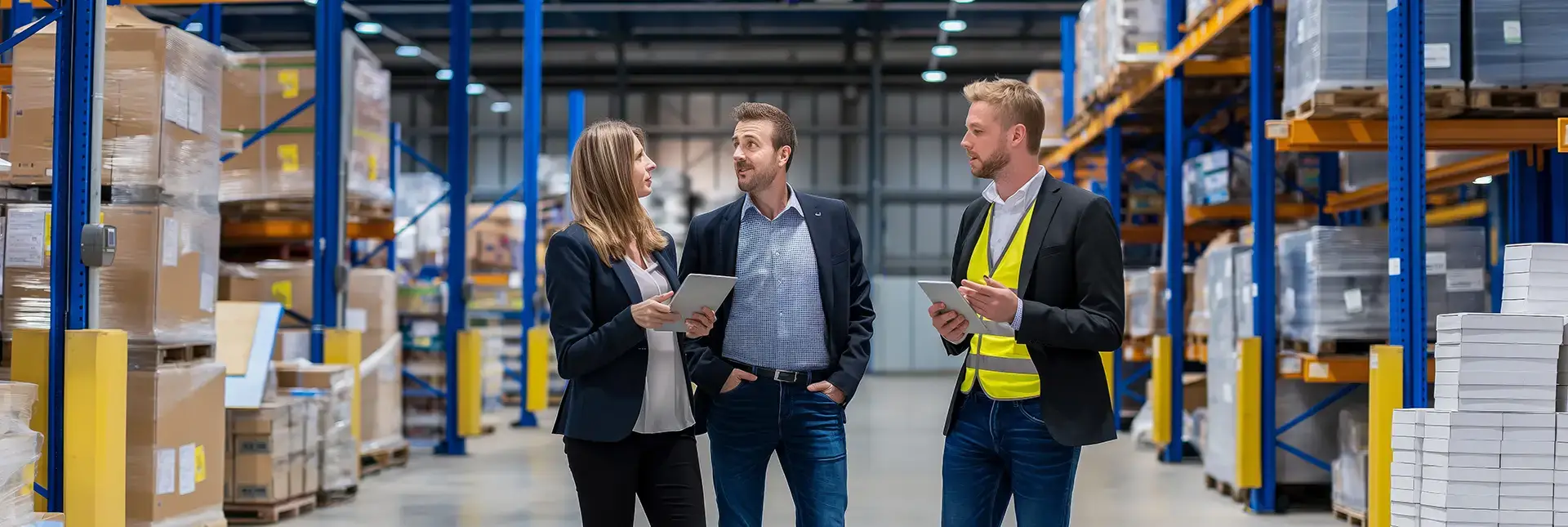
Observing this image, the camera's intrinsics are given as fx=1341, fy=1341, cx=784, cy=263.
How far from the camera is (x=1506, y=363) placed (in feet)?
15.4

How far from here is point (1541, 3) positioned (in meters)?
6.14

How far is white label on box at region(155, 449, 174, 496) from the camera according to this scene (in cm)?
605

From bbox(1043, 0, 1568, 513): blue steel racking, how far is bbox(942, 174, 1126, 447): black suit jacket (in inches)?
111

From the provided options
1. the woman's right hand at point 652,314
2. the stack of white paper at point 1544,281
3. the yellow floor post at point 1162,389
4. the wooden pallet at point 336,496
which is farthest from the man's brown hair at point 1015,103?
the yellow floor post at point 1162,389

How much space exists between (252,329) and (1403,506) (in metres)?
6.22

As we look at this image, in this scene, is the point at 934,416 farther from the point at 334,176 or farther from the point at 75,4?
the point at 75,4

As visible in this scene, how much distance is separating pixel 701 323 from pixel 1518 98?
4.71 meters

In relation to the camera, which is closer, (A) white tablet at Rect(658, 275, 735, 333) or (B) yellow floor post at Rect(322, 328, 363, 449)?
(A) white tablet at Rect(658, 275, 735, 333)

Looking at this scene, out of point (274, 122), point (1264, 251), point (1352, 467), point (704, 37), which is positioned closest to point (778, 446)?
point (1352, 467)

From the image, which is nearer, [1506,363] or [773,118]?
[773,118]

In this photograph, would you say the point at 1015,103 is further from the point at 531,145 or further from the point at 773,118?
the point at 531,145

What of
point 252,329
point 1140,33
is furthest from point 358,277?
point 1140,33

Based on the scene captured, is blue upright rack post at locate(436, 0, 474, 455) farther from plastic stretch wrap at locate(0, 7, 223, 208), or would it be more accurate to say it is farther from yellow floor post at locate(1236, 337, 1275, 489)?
yellow floor post at locate(1236, 337, 1275, 489)

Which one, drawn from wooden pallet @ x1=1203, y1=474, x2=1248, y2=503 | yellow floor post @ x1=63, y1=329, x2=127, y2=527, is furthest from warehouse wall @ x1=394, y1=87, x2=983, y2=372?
yellow floor post @ x1=63, y1=329, x2=127, y2=527
